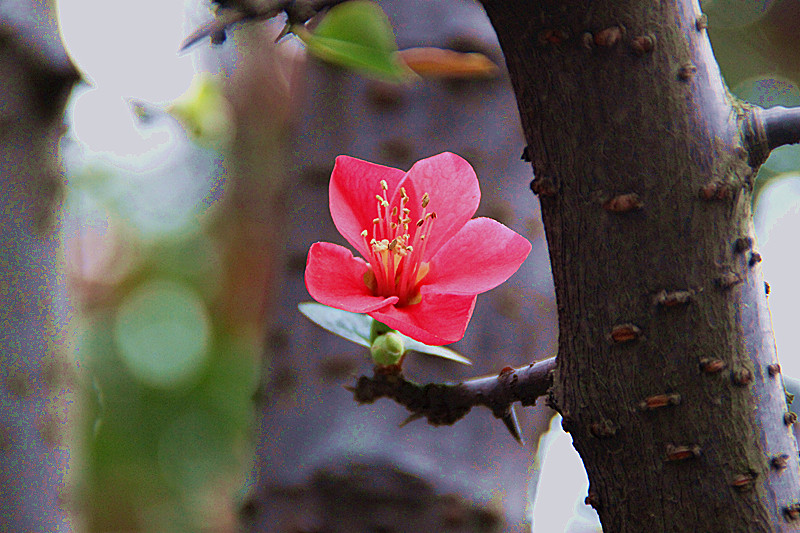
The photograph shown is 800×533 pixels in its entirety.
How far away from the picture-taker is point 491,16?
0.74ft

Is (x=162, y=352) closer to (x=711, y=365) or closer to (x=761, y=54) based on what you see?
(x=761, y=54)

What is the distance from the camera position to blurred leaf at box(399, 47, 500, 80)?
0.65 meters

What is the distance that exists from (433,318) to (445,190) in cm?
6

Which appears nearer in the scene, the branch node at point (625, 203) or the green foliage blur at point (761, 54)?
the branch node at point (625, 203)

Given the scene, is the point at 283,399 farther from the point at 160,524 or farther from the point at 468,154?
the point at 160,524

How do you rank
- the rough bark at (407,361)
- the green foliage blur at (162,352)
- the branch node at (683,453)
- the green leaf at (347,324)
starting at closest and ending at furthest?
the branch node at (683,453)
the green leaf at (347,324)
the rough bark at (407,361)
the green foliage blur at (162,352)

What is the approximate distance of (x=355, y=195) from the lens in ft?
0.89

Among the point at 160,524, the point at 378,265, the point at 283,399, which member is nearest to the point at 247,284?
the point at 160,524

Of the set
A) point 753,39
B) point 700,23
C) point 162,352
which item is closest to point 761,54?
point 753,39

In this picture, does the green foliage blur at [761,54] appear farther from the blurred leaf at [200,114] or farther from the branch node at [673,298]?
the branch node at [673,298]

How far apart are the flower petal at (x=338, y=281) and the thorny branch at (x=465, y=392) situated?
0.06 m

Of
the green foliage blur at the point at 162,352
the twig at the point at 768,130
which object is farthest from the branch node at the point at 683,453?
the green foliage blur at the point at 162,352

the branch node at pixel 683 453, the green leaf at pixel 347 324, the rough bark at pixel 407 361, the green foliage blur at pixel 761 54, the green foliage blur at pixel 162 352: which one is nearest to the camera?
the branch node at pixel 683 453

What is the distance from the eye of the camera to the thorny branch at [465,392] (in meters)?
0.26
